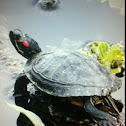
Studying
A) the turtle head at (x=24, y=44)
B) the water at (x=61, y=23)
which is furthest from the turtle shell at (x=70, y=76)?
the water at (x=61, y=23)

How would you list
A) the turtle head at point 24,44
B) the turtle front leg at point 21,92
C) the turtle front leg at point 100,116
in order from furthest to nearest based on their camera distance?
1. the turtle head at point 24,44
2. the turtle front leg at point 21,92
3. the turtle front leg at point 100,116

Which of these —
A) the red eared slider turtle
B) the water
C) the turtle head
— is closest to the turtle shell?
the red eared slider turtle

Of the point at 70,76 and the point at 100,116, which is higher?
the point at 70,76

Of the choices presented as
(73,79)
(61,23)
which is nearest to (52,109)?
(73,79)

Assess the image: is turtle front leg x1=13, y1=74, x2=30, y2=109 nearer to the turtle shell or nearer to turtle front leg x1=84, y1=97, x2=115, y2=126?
the turtle shell

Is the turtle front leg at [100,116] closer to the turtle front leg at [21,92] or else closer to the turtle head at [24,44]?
the turtle front leg at [21,92]

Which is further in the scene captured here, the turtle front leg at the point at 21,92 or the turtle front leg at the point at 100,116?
the turtle front leg at the point at 21,92

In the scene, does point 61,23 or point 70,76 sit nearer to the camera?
point 70,76

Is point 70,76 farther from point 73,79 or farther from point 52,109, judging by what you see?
point 52,109

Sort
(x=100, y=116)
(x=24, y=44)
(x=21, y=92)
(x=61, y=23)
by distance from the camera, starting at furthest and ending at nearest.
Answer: (x=61, y=23), (x=24, y=44), (x=21, y=92), (x=100, y=116)
